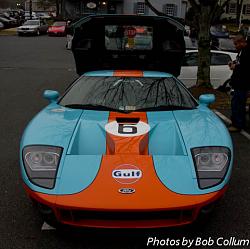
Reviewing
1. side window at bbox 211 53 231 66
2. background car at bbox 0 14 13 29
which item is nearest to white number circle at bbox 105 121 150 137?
side window at bbox 211 53 231 66

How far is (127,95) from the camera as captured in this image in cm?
424

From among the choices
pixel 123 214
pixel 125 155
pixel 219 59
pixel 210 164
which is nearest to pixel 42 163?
pixel 125 155

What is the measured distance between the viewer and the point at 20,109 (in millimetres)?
7578

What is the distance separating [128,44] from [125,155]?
3.75m

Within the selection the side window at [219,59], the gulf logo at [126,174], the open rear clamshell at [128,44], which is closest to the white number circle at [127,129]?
the gulf logo at [126,174]

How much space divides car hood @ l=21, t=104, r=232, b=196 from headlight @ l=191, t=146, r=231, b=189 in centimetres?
5

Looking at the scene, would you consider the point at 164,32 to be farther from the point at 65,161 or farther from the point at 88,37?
the point at 65,161

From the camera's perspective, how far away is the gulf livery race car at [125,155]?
274 cm

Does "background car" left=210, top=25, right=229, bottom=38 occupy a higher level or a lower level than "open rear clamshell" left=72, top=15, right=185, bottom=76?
lower

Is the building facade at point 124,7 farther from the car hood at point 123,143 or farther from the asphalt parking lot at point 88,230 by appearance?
the car hood at point 123,143

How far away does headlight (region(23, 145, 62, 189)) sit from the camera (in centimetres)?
293

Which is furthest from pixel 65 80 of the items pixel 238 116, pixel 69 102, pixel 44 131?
pixel 44 131

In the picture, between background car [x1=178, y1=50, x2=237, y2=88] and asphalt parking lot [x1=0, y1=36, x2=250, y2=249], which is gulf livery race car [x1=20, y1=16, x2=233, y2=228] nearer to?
asphalt parking lot [x1=0, y1=36, x2=250, y2=249]

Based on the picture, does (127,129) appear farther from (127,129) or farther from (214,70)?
(214,70)
